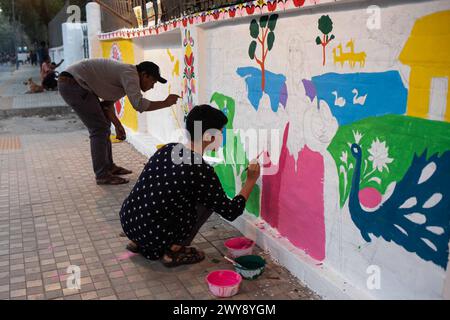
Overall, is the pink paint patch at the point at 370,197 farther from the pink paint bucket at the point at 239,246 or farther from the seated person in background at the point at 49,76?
the seated person in background at the point at 49,76

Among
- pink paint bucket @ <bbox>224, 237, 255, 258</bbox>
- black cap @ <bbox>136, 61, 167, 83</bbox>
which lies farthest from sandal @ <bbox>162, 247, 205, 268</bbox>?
black cap @ <bbox>136, 61, 167, 83</bbox>

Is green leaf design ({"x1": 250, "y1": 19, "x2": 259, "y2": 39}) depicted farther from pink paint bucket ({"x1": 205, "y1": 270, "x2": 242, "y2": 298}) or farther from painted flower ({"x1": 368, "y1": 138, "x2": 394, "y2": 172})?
pink paint bucket ({"x1": 205, "y1": 270, "x2": 242, "y2": 298})

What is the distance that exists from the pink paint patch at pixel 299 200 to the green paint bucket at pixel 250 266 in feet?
1.01

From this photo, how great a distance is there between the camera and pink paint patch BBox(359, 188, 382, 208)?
2344 millimetres

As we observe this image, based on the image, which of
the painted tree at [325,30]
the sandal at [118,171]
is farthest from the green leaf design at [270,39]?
the sandal at [118,171]

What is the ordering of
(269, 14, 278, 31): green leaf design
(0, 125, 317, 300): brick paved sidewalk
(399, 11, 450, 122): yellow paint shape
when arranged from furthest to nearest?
(269, 14, 278, 31): green leaf design, (0, 125, 317, 300): brick paved sidewalk, (399, 11, 450, 122): yellow paint shape

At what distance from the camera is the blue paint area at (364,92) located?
216cm

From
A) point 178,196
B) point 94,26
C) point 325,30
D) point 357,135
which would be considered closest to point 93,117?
point 178,196

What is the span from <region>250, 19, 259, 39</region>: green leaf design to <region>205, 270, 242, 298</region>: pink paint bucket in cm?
179

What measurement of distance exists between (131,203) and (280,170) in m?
1.12

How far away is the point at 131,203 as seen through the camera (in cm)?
320

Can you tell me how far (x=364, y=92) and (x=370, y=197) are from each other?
0.57 meters
